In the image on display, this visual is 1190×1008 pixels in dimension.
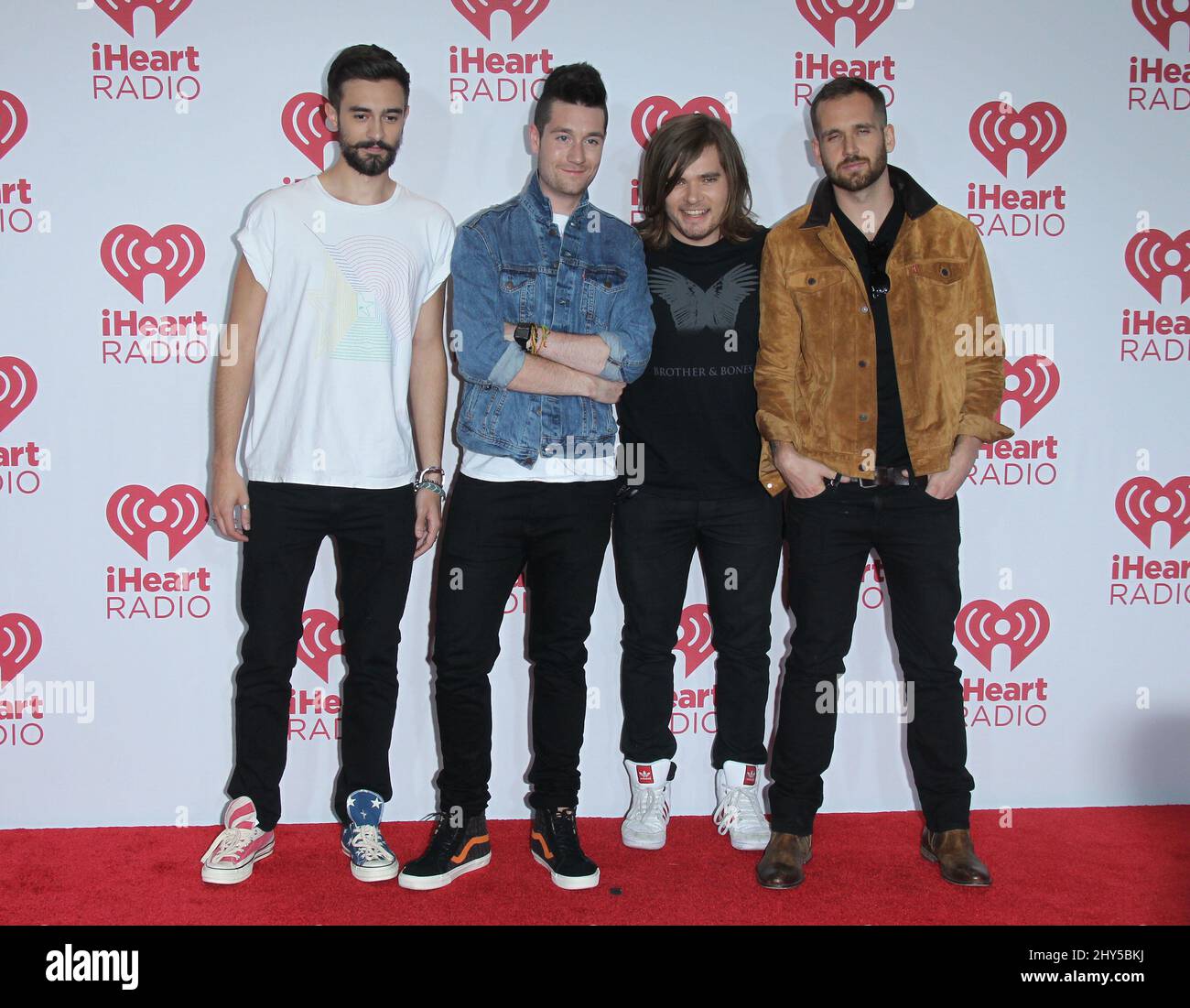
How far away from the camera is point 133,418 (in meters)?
3.29

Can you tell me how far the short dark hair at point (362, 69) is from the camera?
2.81m

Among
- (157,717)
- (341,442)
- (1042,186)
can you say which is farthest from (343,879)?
(1042,186)

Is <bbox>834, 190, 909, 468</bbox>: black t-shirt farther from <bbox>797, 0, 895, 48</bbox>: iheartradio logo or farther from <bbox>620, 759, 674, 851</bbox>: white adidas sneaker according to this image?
<bbox>620, 759, 674, 851</bbox>: white adidas sneaker

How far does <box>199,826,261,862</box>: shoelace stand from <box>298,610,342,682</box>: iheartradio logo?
1.95 feet

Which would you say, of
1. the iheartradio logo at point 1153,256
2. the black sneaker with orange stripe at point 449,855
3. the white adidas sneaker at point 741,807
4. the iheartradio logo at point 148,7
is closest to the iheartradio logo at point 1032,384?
the iheartradio logo at point 1153,256

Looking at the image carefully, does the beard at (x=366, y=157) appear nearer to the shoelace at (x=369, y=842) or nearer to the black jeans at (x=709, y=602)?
the black jeans at (x=709, y=602)

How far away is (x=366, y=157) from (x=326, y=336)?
19.0 inches

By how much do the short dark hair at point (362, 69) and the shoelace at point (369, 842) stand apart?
6.43 feet

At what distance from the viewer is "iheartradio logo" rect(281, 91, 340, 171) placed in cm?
324

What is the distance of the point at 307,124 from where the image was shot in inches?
128

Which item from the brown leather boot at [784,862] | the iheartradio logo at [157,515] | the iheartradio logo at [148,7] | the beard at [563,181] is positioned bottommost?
the brown leather boot at [784,862]

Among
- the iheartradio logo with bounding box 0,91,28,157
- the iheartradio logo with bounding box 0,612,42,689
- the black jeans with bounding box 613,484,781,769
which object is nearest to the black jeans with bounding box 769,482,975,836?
the black jeans with bounding box 613,484,781,769

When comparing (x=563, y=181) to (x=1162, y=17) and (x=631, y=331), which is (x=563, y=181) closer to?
(x=631, y=331)

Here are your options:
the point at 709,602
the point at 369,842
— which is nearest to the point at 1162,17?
the point at 709,602
